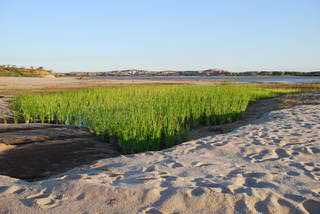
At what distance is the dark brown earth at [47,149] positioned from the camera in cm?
858

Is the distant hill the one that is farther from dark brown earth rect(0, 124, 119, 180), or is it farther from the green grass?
dark brown earth rect(0, 124, 119, 180)

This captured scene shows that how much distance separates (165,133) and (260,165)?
3565mm

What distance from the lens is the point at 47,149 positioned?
1012 centimetres

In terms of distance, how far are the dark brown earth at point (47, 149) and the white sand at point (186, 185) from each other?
1626 mm

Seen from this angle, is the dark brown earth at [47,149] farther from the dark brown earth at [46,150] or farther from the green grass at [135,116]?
the green grass at [135,116]

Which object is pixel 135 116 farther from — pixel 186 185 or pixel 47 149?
pixel 186 185

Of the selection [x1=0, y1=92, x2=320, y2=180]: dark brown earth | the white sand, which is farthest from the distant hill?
the white sand

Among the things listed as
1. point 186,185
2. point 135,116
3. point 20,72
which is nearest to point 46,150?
point 135,116

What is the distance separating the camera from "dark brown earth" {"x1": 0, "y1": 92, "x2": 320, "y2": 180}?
8578mm

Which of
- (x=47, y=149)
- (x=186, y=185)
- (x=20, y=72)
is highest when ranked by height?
(x=186, y=185)

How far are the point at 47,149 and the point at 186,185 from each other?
5.12 meters

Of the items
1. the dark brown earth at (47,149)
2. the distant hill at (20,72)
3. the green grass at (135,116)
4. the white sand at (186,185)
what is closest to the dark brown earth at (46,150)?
the dark brown earth at (47,149)

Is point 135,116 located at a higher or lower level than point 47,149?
higher

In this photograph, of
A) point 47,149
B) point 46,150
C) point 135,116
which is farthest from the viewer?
point 135,116
